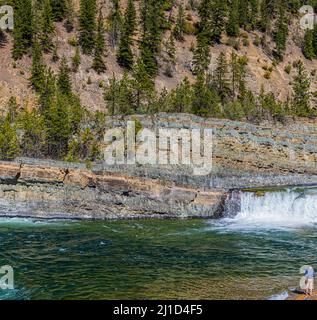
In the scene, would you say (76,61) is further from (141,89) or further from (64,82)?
(141,89)

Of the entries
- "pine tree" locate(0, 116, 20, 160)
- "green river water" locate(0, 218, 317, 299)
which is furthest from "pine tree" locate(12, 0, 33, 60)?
"green river water" locate(0, 218, 317, 299)

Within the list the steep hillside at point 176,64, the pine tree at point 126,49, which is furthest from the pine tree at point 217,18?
the pine tree at point 126,49

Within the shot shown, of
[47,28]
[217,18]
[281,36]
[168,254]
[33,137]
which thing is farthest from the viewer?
[281,36]

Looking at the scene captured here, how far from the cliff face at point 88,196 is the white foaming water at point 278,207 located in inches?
119

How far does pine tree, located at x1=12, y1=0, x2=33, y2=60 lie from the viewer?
3201 inches

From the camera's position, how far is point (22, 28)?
3246 inches

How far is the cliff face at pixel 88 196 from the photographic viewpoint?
40938mm

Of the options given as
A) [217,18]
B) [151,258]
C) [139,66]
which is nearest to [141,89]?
[139,66]

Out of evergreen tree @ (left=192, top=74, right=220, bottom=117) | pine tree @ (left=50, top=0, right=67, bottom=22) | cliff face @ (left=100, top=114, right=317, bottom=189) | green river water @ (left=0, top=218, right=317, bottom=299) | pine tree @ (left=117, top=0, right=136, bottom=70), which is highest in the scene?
pine tree @ (left=50, top=0, right=67, bottom=22)

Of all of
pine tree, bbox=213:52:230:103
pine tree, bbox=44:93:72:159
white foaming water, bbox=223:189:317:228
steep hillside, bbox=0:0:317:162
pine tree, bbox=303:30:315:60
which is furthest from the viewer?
pine tree, bbox=303:30:315:60

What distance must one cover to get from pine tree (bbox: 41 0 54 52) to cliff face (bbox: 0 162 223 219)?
160 ft

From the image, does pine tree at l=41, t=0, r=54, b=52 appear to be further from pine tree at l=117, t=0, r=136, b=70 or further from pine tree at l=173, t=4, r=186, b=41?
pine tree at l=173, t=4, r=186, b=41

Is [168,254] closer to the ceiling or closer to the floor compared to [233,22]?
closer to the floor

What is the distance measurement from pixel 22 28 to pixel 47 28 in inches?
179
